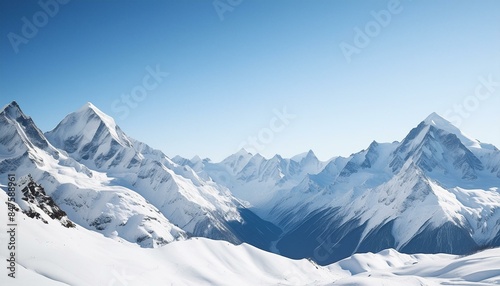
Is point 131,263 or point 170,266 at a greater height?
point 131,263

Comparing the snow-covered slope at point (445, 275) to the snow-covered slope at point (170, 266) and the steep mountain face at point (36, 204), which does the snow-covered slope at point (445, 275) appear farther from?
the steep mountain face at point (36, 204)

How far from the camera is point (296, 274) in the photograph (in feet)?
474

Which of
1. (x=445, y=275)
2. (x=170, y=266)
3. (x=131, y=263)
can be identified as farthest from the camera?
(x=170, y=266)

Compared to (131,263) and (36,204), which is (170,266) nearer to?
(131,263)

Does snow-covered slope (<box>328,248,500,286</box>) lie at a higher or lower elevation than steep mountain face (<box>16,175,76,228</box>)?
lower

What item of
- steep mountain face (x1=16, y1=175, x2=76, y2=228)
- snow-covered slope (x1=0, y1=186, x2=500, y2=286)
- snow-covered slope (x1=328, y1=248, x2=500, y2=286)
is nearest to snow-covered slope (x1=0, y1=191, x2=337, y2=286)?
snow-covered slope (x1=0, y1=186, x2=500, y2=286)

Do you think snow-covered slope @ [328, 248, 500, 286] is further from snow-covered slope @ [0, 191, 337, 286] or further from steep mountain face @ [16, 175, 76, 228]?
steep mountain face @ [16, 175, 76, 228]

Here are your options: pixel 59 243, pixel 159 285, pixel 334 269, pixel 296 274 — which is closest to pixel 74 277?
pixel 59 243

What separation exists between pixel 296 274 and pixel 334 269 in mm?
41550

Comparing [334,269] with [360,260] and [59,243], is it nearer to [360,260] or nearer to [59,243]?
[360,260]

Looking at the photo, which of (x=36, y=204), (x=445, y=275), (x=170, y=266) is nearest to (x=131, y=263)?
(x=170, y=266)

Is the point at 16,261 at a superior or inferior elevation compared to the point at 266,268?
superior

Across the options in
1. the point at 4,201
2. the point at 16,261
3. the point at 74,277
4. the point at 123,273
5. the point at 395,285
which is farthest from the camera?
the point at 395,285

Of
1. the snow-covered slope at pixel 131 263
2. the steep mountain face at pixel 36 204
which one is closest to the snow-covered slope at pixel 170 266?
the snow-covered slope at pixel 131 263
